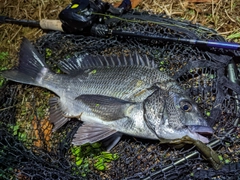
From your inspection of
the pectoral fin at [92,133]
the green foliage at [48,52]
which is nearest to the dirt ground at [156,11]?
the green foliage at [48,52]

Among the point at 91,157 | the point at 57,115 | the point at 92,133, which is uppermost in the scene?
the point at 92,133

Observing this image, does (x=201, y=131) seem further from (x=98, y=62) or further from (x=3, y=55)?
(x=3, y=55)

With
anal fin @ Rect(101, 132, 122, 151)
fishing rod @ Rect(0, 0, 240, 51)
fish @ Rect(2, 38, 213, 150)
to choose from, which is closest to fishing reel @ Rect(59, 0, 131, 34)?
fishing rod @ Rect(0, 0, 240, 51)

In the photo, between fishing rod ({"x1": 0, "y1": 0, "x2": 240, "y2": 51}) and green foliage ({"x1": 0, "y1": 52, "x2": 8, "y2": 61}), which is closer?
fishing rod ({"x1": 0, "y1": 0, "x2": 240, "y2": 51})

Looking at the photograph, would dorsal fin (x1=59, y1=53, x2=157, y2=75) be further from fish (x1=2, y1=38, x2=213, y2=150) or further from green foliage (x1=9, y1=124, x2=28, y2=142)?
green foliage (x1=9, y1=124, x2=28, y2=142)

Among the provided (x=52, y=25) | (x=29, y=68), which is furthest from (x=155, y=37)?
(x=29, y=68)

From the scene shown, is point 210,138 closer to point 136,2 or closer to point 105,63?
point 105,63
